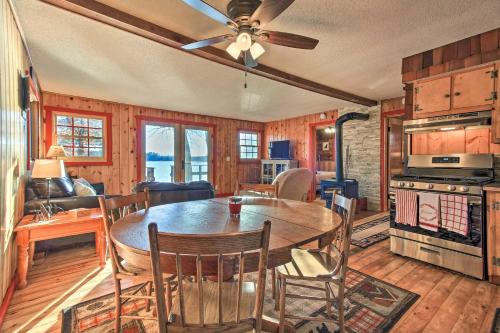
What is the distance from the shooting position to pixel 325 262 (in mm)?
1649

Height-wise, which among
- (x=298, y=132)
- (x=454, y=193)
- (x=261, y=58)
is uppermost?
(x=261, y=58)

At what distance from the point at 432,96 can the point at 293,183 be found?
2170 millimetres

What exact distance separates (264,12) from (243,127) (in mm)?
5950

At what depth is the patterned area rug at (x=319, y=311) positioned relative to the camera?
1.69m

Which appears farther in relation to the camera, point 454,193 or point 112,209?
point 454,193

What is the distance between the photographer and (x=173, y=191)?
3061 mm

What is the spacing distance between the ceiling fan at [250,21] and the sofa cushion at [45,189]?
8.04ft

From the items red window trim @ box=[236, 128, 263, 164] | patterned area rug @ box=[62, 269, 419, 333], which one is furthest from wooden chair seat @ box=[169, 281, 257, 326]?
red window trim @ box=[236, 128, 263, 164]

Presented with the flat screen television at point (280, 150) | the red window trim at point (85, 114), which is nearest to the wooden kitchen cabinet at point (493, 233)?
the flat screen television at point (280, 150)

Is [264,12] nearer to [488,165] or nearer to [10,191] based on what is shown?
[10,191]

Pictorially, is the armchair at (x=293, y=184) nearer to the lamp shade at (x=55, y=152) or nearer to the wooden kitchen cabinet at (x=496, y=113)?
the wooden kitchen cabinet at (x=496, y=113)

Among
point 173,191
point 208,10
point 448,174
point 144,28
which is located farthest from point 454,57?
point 173,191

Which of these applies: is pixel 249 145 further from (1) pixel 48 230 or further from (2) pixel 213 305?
(2) pixel 213 305

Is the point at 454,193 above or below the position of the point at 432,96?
below
